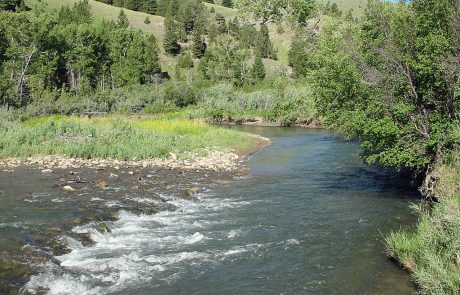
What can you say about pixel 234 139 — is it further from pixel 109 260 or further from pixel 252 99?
pixel 252 99

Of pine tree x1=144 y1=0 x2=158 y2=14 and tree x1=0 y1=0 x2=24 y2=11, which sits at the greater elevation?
pine tree x1=144 y1=0 x2=158 y2=14

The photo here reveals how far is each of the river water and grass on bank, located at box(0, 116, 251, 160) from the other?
26.1 ft

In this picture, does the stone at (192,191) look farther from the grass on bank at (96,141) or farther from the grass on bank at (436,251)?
the grass on bank at (436,251)

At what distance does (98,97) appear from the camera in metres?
66.6

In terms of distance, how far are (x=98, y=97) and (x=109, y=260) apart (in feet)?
190

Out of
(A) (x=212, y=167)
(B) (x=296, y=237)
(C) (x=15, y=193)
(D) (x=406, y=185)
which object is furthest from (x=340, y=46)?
(C) (x=15, y=193)

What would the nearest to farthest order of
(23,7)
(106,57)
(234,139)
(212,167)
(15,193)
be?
(15,193), (212,167), (234,139), (106,57), (23,7)

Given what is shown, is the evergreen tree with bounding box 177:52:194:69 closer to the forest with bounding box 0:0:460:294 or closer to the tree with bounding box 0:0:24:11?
the tree with bounding box 0:0:24:11

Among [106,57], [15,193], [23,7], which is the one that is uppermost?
[23,7]

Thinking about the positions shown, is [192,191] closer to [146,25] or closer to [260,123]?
[260,123]

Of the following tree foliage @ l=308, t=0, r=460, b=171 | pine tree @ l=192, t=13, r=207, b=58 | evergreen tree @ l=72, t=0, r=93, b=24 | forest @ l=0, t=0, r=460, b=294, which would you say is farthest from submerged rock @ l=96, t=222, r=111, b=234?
pine tree @ l=192, t=13, r=207, b=58

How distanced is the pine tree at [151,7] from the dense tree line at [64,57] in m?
55.3

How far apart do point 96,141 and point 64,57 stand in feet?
179

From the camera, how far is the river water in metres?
10.6
